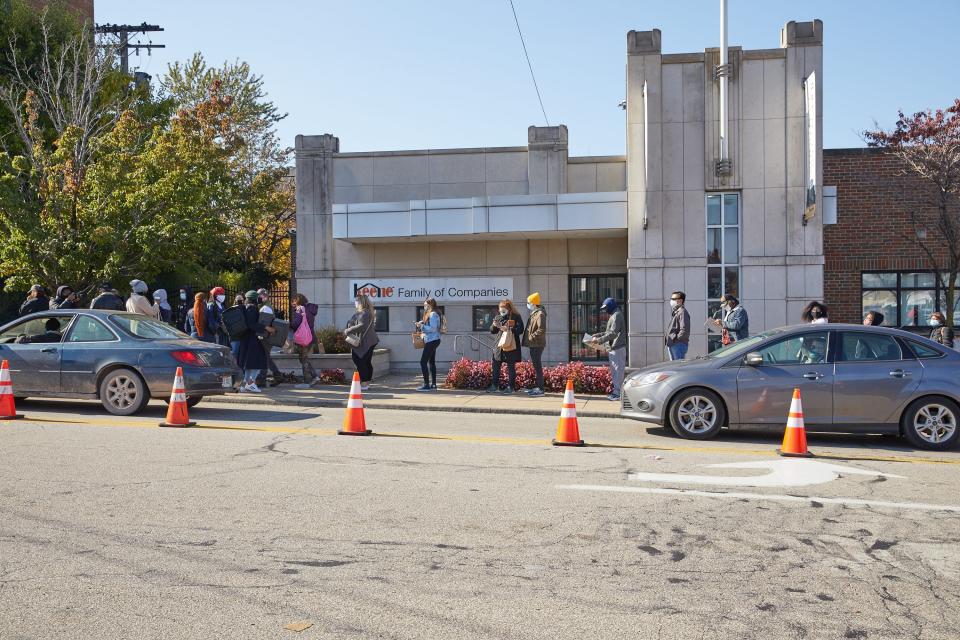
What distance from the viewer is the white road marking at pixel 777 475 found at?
755 cm

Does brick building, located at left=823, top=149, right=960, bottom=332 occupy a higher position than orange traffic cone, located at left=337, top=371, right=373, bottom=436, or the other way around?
brick building, located at left=823, top=149, right=960, bottom=332

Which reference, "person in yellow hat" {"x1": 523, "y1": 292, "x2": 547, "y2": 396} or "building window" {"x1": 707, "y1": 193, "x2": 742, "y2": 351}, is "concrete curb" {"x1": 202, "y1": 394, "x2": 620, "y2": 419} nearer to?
"person in yellow hat" {"x1": 523, "y1": 292, "x2": 547, "y2": 396}

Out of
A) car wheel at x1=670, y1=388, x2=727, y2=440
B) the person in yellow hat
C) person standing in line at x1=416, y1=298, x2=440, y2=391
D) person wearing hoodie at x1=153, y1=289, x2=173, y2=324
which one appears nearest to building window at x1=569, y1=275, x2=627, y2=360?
the person in yellow hat

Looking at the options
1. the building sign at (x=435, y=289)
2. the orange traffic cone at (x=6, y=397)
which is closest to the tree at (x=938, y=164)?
the building sign at (x=435, y=289)

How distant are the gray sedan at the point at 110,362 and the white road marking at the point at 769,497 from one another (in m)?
6.22

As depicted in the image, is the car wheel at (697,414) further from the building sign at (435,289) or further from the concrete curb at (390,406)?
the building sign at (435,289)

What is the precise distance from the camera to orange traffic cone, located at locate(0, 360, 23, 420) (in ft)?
36.2

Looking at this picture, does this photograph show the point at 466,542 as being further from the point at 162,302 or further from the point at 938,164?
the point at 938,164

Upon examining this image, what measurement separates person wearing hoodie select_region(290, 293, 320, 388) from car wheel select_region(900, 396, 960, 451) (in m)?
10.2

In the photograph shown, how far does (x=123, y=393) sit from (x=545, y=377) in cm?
739

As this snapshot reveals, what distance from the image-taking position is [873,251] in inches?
830

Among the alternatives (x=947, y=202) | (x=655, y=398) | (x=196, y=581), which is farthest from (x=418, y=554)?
(x=947, y=202)

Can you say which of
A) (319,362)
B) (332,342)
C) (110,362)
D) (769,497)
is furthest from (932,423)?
(332,342)

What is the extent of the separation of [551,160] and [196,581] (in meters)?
16.0
